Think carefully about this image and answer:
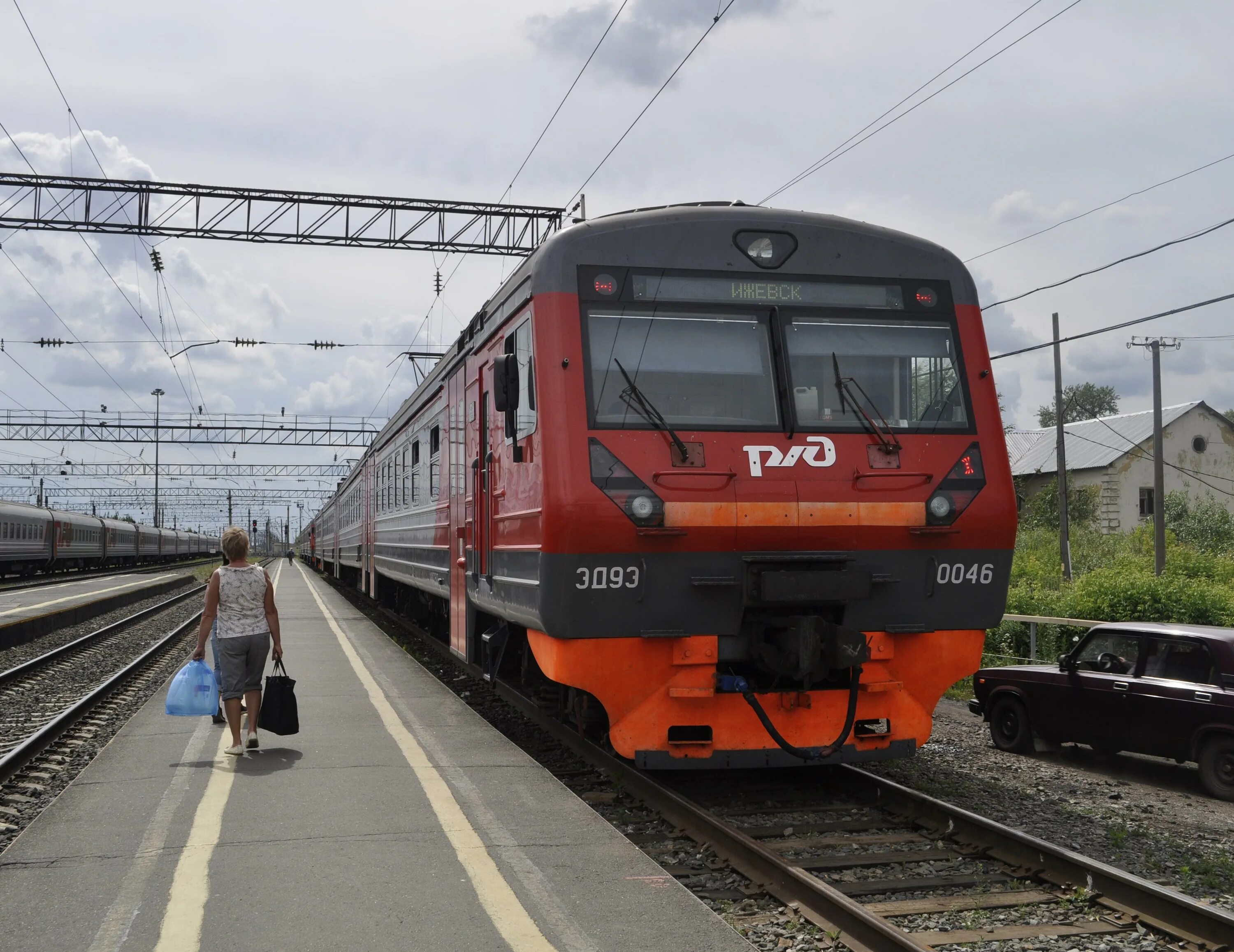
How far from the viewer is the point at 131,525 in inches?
2611

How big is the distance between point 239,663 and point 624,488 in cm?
311

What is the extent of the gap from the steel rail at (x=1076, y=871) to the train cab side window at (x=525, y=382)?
2.95 m

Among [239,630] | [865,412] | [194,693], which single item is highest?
[865,412]

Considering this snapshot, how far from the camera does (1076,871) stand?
17.2 ft

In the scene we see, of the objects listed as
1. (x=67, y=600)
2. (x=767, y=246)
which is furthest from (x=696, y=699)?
(x=67, y=600)

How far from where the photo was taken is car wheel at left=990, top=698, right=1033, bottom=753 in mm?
9945

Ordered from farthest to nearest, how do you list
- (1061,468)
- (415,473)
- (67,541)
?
1. (67,541)
2. (1061,468)
3. (415,473)

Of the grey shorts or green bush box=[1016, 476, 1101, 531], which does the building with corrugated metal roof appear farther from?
the grey shorts

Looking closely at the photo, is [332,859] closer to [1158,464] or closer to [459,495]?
[459,495]

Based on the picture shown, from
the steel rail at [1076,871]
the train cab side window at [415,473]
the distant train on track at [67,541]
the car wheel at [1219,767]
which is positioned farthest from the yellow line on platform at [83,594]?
the car wheel at [1219,767]

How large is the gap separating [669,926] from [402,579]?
1173 centimetres

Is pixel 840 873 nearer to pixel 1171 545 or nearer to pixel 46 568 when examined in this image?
pixel 1171 545

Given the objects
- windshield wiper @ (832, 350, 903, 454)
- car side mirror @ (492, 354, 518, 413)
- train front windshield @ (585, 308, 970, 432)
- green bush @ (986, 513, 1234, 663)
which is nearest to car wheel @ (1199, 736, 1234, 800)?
green bush @ (986, 513, 1234, 663)

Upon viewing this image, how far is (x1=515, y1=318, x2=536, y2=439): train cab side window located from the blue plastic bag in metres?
2.87
